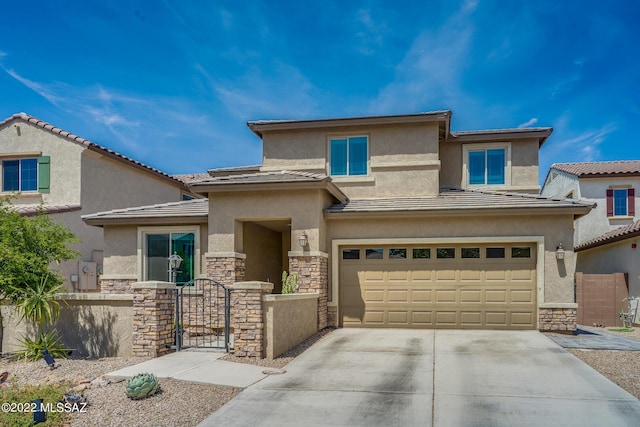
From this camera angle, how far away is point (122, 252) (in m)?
15.5

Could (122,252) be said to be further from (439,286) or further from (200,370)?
(439,286)

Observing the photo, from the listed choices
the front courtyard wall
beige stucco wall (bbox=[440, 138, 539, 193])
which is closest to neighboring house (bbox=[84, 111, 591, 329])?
beige stucco wall (bbox=[440, 138, 539, 193])

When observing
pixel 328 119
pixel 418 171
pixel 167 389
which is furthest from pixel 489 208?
pixel 167 389

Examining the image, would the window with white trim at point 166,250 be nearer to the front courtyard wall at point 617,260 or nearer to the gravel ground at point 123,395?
the gravel ground at point 123,395

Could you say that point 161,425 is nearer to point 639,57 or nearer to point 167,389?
point 167,389

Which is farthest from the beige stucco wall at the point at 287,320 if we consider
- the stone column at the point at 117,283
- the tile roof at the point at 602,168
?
the tile roof at the point at 602,168

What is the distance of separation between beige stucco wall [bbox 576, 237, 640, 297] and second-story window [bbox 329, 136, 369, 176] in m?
9.56

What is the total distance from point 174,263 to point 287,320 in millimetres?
5456

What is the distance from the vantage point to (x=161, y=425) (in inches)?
250

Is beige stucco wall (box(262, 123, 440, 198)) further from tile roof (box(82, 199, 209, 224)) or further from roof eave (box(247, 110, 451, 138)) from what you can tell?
tile roof (box(82, 199, 209, 224))

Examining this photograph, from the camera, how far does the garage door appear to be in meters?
13.8

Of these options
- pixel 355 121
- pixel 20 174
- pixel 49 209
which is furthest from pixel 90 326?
pixel 20 174

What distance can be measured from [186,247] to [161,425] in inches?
363

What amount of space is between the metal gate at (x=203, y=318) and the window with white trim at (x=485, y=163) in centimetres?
979
